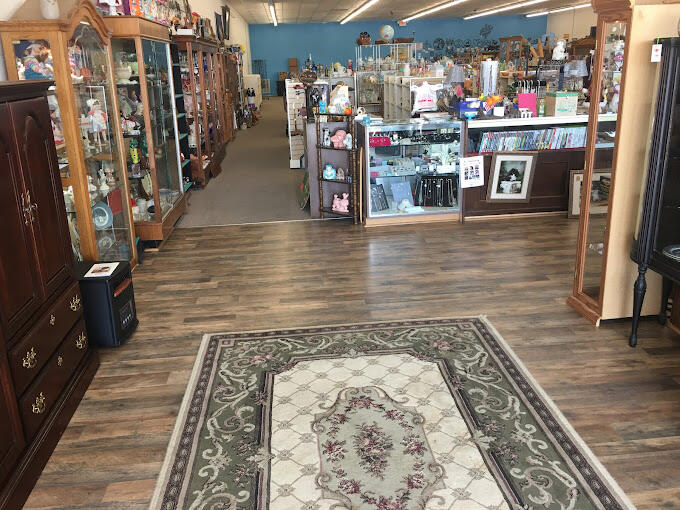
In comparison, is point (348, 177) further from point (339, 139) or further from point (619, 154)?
point (619, 154)

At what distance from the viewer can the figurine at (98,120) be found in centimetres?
478

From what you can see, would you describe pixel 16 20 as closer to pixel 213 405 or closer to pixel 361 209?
pixel 213 405

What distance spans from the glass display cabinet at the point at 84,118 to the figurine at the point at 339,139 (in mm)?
2481

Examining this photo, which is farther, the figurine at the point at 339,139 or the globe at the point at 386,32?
the globe at the point at 386,32

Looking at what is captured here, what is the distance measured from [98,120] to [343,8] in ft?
58.4

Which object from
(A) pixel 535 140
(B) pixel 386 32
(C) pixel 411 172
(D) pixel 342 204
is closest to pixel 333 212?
(D) pixel 342 204

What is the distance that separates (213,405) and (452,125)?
4498 millimetres

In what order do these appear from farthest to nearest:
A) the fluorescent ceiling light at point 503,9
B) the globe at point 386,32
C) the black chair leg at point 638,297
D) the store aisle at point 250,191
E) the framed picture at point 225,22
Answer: the fluorescent ceiling light at point 503,9 < the framed picture at point 225,22 < the globe at point 386,32 < the store aisle at point 250,191 < the black chair leg at point 638,297

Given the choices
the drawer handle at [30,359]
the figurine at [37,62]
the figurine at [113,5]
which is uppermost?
the figurine at [113,5]

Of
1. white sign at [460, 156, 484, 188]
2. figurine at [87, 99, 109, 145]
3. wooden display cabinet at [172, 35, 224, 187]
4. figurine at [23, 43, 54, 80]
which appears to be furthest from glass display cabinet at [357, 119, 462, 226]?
figurine at [23, 43, 54, 80]

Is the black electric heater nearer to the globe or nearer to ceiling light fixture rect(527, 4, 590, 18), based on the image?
the globe

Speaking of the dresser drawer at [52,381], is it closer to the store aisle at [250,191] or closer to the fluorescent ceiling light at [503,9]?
the store aisle at [250,191]

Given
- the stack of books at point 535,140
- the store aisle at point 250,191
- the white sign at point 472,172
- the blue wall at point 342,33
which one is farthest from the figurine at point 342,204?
the blue wall at point 342,33

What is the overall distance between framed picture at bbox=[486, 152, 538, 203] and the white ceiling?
13.4 meters
